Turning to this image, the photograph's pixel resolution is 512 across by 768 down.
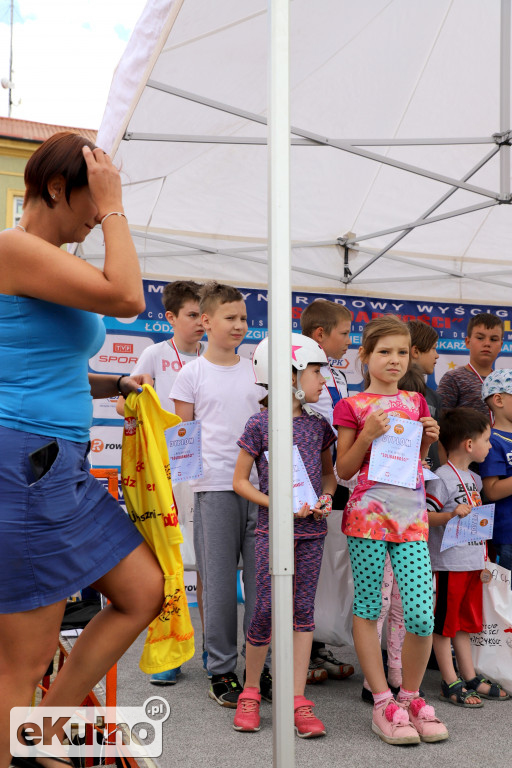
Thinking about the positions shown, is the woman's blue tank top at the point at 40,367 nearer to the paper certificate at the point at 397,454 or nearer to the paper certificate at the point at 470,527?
the paper certificate at the point at 397,454

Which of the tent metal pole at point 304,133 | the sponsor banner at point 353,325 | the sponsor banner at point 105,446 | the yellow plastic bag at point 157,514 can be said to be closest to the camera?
the yellow plastic bag at point 157,514

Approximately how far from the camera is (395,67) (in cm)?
495

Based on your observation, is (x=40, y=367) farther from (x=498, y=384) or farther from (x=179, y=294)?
(x=498, y=384)

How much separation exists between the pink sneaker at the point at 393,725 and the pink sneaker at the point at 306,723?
22cm

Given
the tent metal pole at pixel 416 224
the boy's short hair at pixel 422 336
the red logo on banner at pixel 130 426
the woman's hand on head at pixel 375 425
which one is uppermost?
the tent metal pole at pixel 416 224

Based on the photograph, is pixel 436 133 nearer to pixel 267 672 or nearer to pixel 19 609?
pixel 267 672

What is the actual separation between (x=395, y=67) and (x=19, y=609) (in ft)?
14.8

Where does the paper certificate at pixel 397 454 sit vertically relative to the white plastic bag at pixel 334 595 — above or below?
above

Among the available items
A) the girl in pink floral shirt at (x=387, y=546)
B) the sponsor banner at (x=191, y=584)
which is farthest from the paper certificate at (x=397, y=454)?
the sponsor banner at (x=191, y=584)

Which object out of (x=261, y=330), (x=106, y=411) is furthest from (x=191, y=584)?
(x=261, y=330)

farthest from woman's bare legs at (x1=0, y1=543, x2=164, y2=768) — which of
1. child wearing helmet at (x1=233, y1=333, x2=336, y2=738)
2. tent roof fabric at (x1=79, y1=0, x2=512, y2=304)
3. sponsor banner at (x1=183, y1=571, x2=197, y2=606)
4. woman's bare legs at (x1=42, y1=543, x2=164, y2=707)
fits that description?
sponsor banner at (x1=183, y1=571, x2=197, y2=606)

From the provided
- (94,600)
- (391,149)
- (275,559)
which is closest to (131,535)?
(275,559)

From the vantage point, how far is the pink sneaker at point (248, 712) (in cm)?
282

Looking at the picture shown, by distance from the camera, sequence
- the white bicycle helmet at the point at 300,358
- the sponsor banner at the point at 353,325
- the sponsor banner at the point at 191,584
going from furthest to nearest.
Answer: the sponsor banner at the point at 353,325 → the sponsor banner at the point at 191,584 → the white bicycle helmet at the point at 300,358
